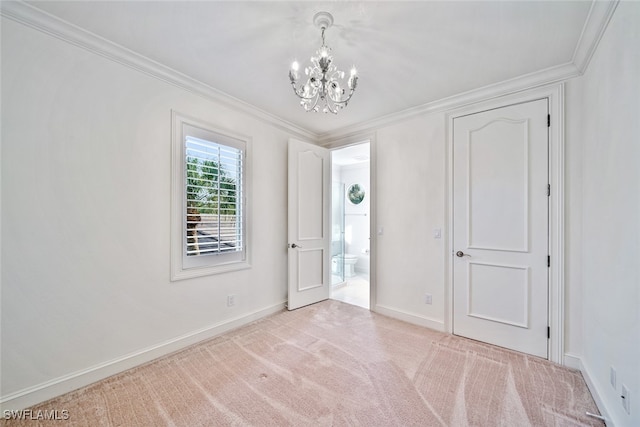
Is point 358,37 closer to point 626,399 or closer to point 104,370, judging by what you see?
point 626,399

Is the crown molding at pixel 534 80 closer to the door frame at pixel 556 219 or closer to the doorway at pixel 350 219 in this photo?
the door frame at pixel 556 219

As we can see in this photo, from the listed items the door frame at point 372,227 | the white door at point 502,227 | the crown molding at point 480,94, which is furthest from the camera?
the door frame at point 372,227

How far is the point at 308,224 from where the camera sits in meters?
3.59

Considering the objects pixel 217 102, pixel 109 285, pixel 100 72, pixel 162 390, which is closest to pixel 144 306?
pixel 109 285

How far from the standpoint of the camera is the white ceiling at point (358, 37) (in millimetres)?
1594

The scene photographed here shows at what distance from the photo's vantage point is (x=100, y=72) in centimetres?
194

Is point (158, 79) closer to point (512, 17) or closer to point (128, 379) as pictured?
point (128, 379)

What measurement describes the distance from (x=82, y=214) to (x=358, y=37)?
2.34 metres

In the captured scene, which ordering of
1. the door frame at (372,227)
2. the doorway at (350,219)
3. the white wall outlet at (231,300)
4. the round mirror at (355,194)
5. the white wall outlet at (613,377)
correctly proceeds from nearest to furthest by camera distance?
the white wall outlet at (613,377), the white wall outlet at (231,300), the door frame at (372,227), the doorway at (350,219), the round mirror at (355,194)

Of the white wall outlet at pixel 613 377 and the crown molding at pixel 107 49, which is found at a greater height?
the crown molding at pixel 107 49

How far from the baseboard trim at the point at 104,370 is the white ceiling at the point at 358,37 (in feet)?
7.91

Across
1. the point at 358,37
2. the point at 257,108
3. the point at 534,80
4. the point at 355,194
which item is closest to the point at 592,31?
the point at 534,80

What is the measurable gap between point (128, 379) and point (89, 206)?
1327 mm


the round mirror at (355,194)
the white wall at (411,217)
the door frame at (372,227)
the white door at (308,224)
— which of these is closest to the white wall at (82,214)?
the white door at (308,224)
